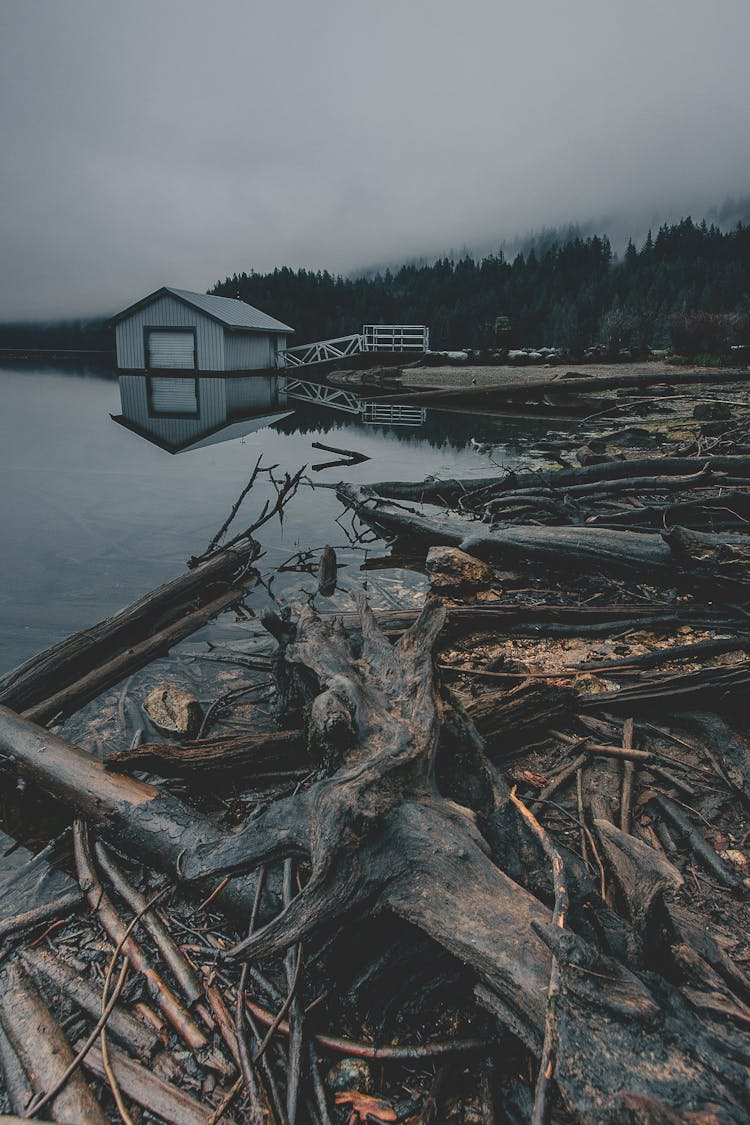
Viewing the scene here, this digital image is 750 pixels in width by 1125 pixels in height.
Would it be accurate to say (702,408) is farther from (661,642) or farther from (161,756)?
(161,756)

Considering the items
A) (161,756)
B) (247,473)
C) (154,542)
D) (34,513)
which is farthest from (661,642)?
(247,473)

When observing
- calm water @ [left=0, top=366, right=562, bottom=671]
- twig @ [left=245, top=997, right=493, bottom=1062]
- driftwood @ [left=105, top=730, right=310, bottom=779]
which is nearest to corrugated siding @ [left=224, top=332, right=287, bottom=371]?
calm water @ [left=0, top=366, right=562, bottom=671]

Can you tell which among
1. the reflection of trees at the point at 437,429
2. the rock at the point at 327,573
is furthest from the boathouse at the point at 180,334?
the rock at the point at 327,573

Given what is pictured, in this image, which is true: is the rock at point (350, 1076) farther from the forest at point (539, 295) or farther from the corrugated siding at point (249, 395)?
the forest at point (539, 295)

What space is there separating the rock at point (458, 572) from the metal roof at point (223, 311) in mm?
34163

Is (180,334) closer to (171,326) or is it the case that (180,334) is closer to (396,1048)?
(171,326)

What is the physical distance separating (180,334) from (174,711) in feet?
124

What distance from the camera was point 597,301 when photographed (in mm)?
84562

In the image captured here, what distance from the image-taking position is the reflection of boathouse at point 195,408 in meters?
19.8

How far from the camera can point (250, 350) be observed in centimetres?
4219

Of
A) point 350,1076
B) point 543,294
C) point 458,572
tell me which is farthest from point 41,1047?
point 543,294

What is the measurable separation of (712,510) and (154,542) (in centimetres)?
719

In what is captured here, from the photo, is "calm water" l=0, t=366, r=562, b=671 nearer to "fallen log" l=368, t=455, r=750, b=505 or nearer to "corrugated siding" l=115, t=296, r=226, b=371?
"fallen log" l=368, t=455, r=750, b=505

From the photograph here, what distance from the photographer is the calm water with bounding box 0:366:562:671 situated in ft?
21.4
